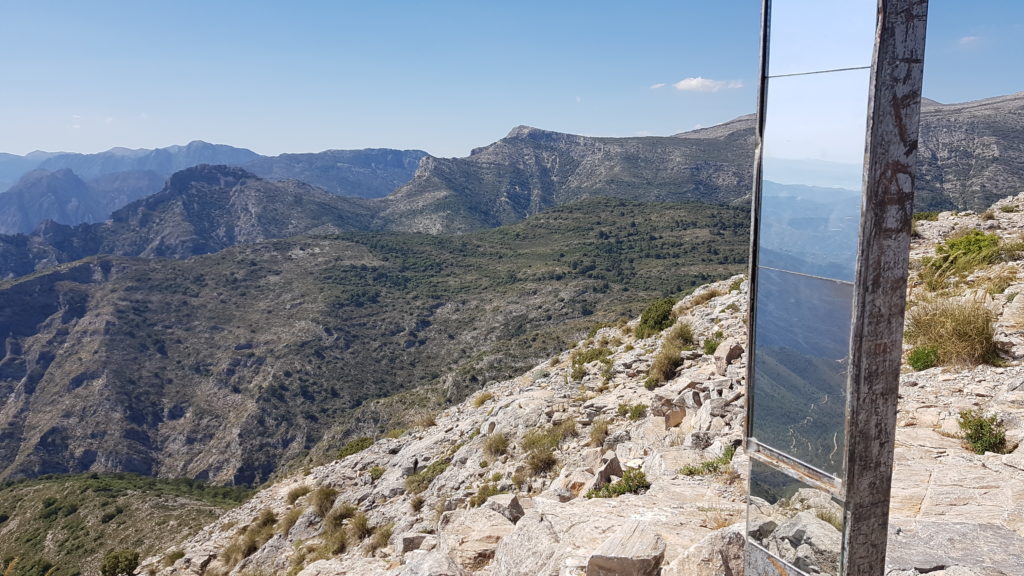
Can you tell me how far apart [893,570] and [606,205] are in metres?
151

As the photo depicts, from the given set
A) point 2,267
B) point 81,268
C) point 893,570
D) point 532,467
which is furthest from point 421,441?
point 2,267

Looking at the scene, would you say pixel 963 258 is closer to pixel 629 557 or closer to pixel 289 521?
pixel 629 557

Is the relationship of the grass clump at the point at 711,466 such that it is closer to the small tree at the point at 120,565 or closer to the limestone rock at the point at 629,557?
the limestone rock at the point at 629,557

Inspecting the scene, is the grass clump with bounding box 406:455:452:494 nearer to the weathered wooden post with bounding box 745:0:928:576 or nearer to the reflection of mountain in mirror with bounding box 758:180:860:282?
the weathered wooden post with bounding box 745:0:928:576

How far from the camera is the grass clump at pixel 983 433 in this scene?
513 cm

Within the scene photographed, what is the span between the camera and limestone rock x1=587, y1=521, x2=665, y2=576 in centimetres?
392

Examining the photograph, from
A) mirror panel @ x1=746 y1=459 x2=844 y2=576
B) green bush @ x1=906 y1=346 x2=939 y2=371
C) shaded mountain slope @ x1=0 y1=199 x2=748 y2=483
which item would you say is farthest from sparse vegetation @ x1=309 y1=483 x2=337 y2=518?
A: shaded mountain slope @ x1=0 y1=199 x2=748 y2=483

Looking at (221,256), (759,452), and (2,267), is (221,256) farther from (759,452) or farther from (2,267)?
(759,452)

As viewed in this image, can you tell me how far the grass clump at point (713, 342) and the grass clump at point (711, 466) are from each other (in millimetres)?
4439

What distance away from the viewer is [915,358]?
744cm

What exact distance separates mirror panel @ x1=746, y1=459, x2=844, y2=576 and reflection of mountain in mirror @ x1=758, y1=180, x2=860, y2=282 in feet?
3.49

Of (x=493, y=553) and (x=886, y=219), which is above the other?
(x=886, y=219)

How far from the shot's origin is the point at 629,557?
3947 mm

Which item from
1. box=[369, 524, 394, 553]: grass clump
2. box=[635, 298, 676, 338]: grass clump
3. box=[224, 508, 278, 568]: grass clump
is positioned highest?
box=[635, 298, 676, 338]: grass clump
